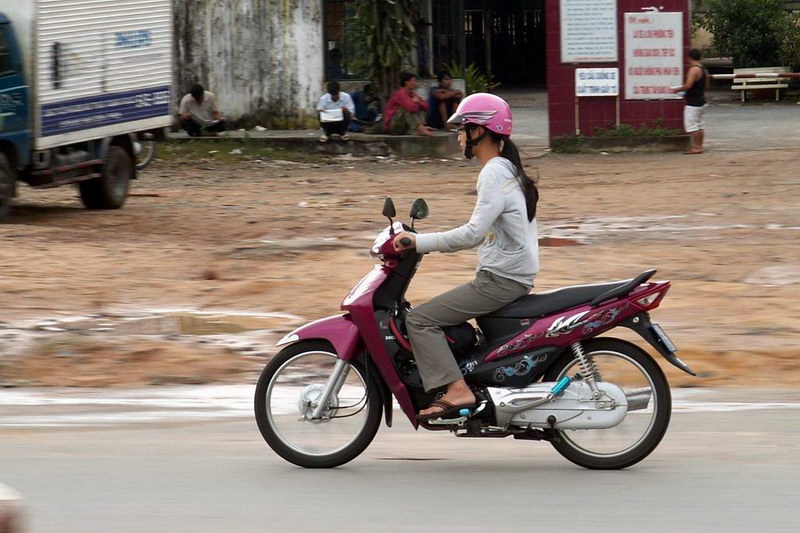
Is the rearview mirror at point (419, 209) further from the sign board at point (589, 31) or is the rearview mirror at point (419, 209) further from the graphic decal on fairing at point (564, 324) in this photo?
the sign board at point (589, 31)

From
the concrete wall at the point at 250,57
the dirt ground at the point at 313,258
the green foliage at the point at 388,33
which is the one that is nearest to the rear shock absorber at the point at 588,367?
the dirt ground at the point at 313,258

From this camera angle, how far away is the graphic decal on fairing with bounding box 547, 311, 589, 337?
18.3ft

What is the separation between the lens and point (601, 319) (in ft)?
18.3

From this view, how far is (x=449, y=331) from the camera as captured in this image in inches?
225

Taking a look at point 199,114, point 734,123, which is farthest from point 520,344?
point 734,123

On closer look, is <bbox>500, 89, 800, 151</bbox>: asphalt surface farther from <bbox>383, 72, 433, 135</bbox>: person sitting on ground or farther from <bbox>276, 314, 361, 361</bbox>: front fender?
<bbox>276, 314, 361, 361</bbox>: front fender

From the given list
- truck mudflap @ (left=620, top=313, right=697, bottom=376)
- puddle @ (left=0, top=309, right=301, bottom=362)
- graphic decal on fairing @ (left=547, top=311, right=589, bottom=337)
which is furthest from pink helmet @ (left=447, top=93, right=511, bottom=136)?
puddle @ (left=0, top=309, right=301, bottom=362)

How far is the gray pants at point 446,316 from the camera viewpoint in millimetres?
5605

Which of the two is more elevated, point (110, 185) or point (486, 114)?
point (486, 114)

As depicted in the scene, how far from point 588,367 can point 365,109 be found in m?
18.9

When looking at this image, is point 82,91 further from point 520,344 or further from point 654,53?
point 520,344

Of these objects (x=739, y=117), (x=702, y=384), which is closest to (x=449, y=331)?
(x=702, y=384)

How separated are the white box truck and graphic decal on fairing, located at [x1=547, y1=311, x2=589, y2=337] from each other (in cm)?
1050

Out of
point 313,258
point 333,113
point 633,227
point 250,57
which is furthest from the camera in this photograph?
point 250,57
